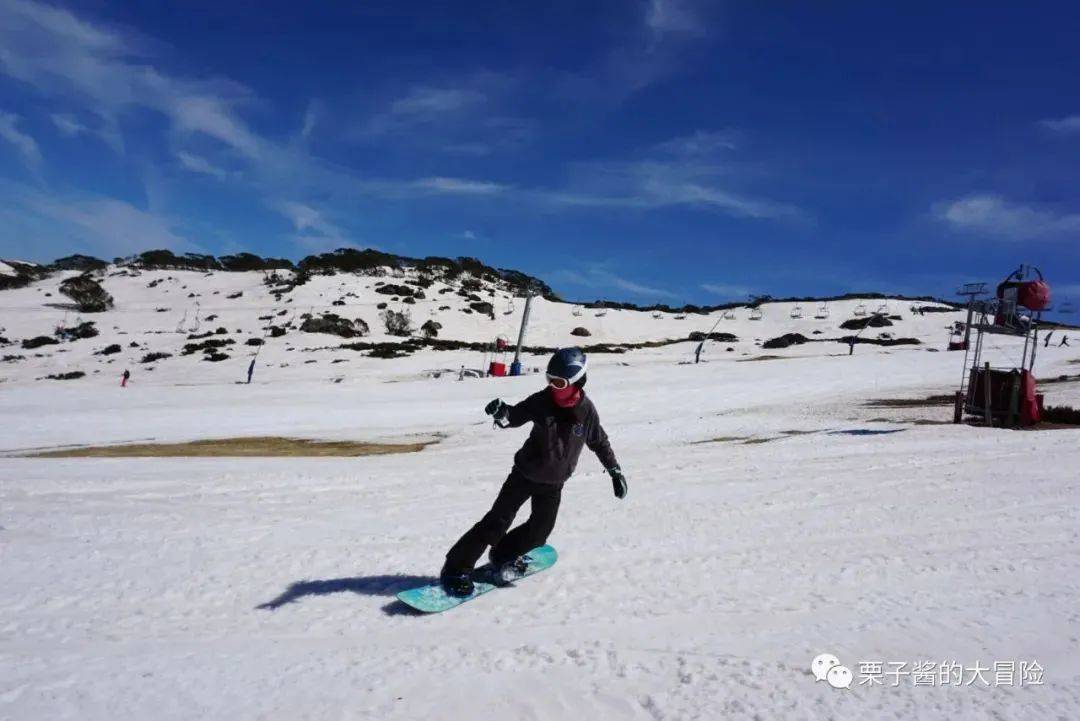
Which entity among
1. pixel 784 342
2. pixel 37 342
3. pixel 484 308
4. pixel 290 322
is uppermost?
pixel 484 308

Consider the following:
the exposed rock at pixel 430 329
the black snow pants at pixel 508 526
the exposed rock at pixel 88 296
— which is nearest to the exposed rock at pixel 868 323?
the exposed rock at pixel 430 329

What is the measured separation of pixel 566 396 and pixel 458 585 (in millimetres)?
1709

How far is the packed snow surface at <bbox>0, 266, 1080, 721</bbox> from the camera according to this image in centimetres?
407

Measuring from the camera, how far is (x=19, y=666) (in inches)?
181

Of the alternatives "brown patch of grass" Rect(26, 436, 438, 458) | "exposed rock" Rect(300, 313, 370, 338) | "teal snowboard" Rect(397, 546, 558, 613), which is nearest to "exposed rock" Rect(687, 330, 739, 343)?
"exposed rock" Rect(300, 313, 370, 338)

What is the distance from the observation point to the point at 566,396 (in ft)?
18.4

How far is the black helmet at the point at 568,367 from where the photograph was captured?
18.2 feet

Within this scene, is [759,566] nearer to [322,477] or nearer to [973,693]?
[973,693]

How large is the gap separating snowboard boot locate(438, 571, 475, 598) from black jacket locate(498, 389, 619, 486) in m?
0.94

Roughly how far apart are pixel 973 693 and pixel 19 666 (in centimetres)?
573

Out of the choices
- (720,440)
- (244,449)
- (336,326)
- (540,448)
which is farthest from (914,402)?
(336,326)

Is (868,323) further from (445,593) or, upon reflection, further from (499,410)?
(445,593)

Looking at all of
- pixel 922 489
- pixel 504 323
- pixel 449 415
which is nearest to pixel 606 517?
pixel 922 489

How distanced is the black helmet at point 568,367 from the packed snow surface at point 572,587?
1762 millimetres
